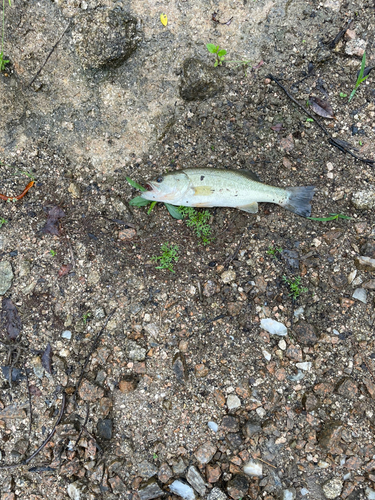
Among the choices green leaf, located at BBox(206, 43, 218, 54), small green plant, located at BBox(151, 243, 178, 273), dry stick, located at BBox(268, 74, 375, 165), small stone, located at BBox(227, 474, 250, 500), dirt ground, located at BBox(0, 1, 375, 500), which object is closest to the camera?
small stone, located at BBox(227, 474, 250, 500)

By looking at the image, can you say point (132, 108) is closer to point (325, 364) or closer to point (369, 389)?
point (325, 364)

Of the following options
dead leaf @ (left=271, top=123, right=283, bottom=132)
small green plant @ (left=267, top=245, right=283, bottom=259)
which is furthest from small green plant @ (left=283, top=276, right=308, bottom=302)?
dead leaf @ (left=271, top=123, right=283, bottom=132)

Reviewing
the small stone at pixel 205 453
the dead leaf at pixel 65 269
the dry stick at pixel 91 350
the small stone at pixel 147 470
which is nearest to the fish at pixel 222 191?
the dead leaf at pixel 65 269

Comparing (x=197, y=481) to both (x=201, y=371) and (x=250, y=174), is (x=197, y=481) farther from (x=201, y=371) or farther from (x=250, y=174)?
(x=250, y=174)

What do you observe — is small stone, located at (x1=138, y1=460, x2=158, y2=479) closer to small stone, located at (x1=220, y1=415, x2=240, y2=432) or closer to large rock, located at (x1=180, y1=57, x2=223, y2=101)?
small stone, located at (x1=220, y1=415, x2=240, y2=432)

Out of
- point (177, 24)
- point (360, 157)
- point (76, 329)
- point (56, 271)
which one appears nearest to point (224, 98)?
point (177, 24)

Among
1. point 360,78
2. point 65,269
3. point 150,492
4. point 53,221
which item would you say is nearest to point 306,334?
point 150,492
